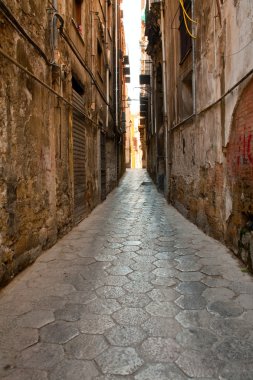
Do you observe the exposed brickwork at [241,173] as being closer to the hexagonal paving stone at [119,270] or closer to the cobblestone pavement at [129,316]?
the cobblestone pavement at [129,316]

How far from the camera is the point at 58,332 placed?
2.24 meters

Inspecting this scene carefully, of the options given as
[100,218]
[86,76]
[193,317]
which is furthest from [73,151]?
[193,317]

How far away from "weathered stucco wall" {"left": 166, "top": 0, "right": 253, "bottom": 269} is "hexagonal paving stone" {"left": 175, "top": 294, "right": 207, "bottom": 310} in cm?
102

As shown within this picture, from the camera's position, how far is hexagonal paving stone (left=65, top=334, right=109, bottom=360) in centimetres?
196

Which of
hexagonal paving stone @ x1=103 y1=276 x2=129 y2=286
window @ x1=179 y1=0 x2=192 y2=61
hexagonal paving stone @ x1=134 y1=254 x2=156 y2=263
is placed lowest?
hexagonal paving stone @ x1=103 y1=276 x2=129 y2=286

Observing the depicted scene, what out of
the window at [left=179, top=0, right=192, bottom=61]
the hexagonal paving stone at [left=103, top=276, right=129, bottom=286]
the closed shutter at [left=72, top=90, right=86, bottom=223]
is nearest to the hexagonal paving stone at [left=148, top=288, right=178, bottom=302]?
the hexagonal paving stone at [left=103, top=276, right=129, bottom=286]

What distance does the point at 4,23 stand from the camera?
3166mm

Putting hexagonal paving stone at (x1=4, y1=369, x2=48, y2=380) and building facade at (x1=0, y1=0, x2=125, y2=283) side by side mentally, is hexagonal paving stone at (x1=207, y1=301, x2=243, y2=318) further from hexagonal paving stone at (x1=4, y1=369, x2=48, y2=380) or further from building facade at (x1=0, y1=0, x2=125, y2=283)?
building facade at (x1=0, y1=0, x2=125, y2=283)

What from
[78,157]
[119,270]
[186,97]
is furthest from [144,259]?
[186,97]

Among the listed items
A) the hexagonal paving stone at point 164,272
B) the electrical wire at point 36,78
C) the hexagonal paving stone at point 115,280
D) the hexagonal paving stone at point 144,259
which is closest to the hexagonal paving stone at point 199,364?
the hexagonal paving stone at point 115,280

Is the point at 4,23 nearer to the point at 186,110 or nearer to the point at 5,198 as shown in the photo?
the point at 5,198

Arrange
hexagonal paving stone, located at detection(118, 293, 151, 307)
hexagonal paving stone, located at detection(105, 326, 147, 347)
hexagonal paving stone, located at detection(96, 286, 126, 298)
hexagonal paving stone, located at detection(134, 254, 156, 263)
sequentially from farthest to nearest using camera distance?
hexagonal paving stone, located at detection(134, 254, 156, 263), hexagonal paving stone, located at detection(96, 286, 126, 298), hexagonal paving stone, located at detection(118, 293, 151, 307), hexagonal paving stone, located at detection(105, 326, 147, 347)

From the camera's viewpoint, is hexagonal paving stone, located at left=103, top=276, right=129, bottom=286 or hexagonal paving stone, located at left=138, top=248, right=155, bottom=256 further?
hexagonal paving stone, located at left=138, top=248, right=155, bottom=256

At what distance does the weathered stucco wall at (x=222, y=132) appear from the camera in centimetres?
362
